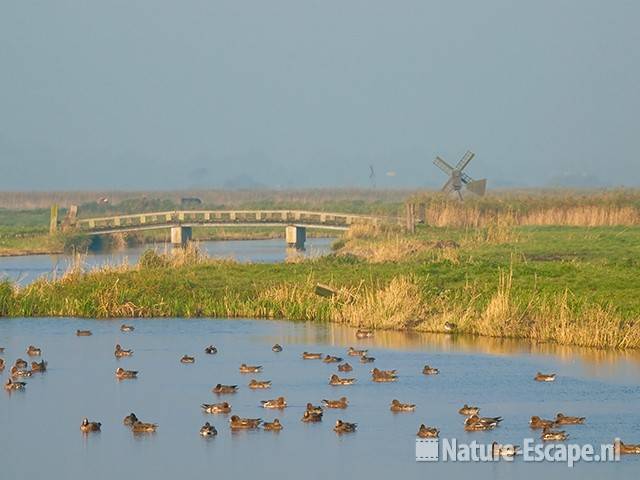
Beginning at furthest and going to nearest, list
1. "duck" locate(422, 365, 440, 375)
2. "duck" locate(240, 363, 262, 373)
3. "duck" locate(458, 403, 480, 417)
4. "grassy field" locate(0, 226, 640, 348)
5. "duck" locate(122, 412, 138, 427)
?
"grassy field" locate(0, 226, 640, 348) → "duck" locate(240, 363, 262, 373) → "duck" locate(422, 365, 440, 375) → "duck" locate(458, 403, 480, 417) → "duck" locate(122, 412, 138, 427)

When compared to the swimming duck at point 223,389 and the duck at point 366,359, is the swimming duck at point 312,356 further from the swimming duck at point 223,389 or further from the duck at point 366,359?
the swimming duck at point 223,389

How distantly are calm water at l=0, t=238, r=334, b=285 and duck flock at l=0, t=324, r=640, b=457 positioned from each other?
67.3ft

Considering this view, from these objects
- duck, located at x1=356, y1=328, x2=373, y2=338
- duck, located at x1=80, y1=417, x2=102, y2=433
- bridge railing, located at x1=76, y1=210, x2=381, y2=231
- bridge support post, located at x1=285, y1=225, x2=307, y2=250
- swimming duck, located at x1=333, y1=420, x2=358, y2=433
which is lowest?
duck, located at x1=80, y1=417, x2=102, y2=433

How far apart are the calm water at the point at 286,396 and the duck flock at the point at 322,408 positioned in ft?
0.69

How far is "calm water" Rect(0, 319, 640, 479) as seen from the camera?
80.7 ft

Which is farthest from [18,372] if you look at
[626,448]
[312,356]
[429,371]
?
[626,448]

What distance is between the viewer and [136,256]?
237ft

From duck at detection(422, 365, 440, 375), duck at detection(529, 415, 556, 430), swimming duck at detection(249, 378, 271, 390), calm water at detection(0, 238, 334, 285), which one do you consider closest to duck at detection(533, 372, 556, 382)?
duck at detection(422, 365, 440, 375)

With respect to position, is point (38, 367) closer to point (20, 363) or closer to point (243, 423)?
point (20, 363)

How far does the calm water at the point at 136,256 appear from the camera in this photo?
61.2 metres

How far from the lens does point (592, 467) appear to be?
23906 mm

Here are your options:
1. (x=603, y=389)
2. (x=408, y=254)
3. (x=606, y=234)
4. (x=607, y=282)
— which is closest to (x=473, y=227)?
(x=606, y=234)

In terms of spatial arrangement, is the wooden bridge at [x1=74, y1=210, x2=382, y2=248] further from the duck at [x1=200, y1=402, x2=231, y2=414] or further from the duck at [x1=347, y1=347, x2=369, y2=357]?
the duck at [x1=200, y1=402, x2=231, y2=414]

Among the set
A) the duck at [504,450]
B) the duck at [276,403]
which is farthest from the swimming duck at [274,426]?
the duck at [504,450]
